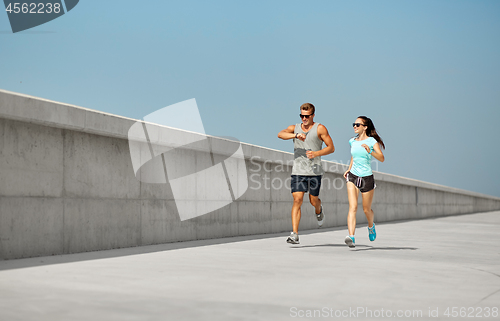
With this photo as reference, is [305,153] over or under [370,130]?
under

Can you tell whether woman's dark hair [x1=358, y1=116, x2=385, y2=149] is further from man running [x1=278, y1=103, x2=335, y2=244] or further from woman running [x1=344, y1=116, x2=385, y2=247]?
man running [x1=278, y1=103, x2=335, y2=244]

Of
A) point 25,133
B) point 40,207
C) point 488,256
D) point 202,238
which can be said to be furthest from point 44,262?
point 488,256

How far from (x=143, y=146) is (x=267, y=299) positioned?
477cm

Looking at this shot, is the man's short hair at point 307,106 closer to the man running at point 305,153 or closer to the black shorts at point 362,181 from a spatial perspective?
the man running at point 305,153

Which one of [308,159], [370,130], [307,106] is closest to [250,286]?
[308,159]

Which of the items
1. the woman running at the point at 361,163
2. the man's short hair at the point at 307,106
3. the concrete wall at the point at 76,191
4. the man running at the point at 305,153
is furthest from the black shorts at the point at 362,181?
the concrete wall at the point at 76,191

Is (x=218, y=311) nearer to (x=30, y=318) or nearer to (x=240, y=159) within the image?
(x=30, y=318)

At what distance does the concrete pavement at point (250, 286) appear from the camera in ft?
10.3

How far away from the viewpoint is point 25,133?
5.99m

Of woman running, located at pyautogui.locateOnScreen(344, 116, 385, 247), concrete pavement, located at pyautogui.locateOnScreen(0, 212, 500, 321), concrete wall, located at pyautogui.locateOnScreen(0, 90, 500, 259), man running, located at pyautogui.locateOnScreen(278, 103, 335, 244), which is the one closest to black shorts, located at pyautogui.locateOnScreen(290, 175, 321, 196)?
man running, located at pyautogui.locateOnScreen(278, 103, 335, 244)

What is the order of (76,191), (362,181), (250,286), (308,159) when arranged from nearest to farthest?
(250,286), (76,191), (362,181), (308,159)

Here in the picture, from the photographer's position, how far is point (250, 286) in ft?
13.5

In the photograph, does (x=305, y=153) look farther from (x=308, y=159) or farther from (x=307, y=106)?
(x=307, y=106)

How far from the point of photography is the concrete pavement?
315cm
